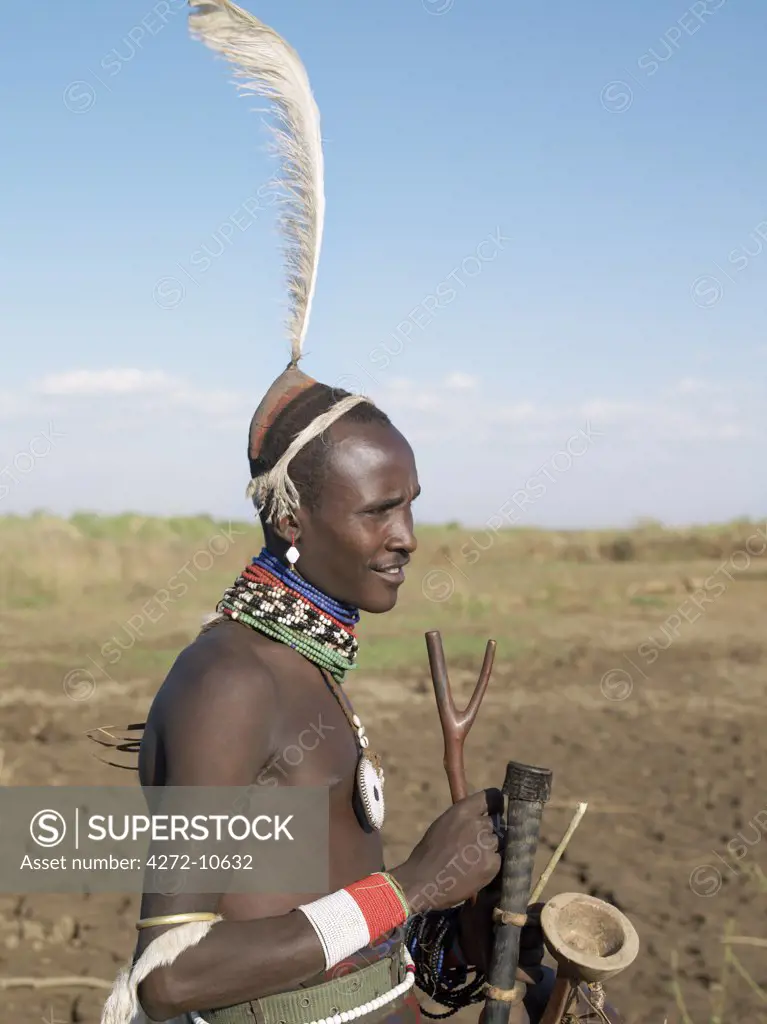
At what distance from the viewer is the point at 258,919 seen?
7.31ft

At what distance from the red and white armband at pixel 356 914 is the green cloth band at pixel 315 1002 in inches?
4.5

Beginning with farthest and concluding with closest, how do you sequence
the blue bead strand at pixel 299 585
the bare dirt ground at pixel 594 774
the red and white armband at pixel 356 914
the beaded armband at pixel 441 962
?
1. the bare dirt ground at pixel 594 774
2. the beaded armband at pixel 441 962
3. the blue bead strand at pixel 299 585
4. the red and white armband at pixel 356 914

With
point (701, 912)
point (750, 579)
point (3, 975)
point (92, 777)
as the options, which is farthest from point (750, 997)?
point (750, 579)

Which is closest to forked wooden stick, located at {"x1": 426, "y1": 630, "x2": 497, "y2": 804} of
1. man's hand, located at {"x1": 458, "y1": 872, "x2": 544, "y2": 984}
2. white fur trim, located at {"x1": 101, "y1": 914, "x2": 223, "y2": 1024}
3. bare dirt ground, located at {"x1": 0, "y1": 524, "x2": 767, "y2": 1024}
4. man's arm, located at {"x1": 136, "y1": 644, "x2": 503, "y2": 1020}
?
man's hand, located at {"x1": 458, "y1": 872, "x2": 544, "y2": 984}

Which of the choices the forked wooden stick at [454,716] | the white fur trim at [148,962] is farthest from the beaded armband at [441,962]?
the white fur trim at [148,962]

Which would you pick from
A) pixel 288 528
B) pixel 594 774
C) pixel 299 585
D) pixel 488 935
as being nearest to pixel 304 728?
pixel 299 585

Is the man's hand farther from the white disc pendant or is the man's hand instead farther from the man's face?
the man's face

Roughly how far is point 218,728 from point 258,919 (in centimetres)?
40

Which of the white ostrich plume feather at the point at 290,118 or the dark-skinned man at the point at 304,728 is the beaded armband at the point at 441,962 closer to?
the dark-skinned man at the point at 304,728

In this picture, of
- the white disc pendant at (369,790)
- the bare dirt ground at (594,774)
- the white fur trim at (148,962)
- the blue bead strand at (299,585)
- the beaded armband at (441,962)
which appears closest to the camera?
the white fur trim at (148,962)

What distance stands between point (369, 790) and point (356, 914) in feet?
1.10

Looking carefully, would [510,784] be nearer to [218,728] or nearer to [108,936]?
[218,728]

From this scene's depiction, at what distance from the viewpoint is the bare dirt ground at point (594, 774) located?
19.2ft

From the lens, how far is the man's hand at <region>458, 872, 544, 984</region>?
2701mm
